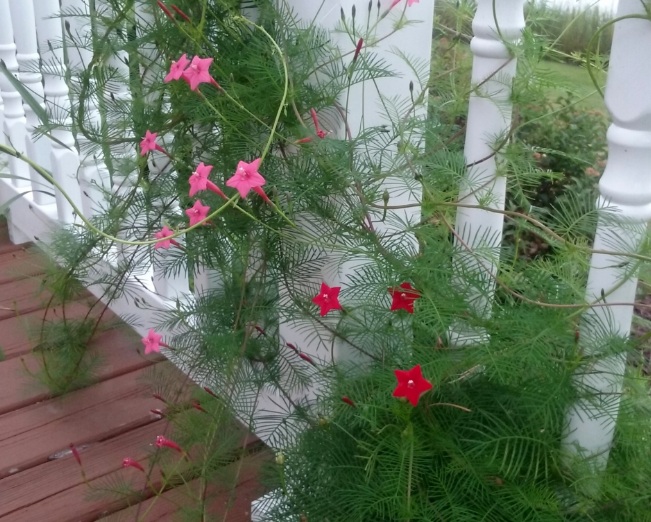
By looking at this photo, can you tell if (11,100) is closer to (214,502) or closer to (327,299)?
(214,502)

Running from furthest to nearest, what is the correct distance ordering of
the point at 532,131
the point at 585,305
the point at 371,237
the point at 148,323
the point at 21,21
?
the point at 532,131 → the point at 21,21 → the point at 148,323 → the point at 371,237 → the point at 585,305

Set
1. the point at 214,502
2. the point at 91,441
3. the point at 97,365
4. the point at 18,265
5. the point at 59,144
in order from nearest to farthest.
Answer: the point at 214,502 < the point at 91,441 < the point at 97,365 < the point at 59,144 < the point at 18,265

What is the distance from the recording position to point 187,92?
982 millimetres

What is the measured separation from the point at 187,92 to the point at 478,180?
0.38 meters

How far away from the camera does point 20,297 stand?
180 cm

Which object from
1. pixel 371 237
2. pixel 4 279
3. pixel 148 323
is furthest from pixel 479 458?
pixel 4 279

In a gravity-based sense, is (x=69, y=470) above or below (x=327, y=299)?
below

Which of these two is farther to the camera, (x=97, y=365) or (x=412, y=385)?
(x=97, y=365)

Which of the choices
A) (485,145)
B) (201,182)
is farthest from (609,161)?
(201,182)

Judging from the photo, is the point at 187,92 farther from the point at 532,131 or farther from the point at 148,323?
the point at 532,131

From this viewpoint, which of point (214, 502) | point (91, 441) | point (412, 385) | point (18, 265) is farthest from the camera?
point (18, 265)

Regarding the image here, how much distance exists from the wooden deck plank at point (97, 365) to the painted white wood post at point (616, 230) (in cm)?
94

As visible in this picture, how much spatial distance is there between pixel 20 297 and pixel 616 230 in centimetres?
144

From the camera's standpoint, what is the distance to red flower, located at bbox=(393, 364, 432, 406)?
0.76m
